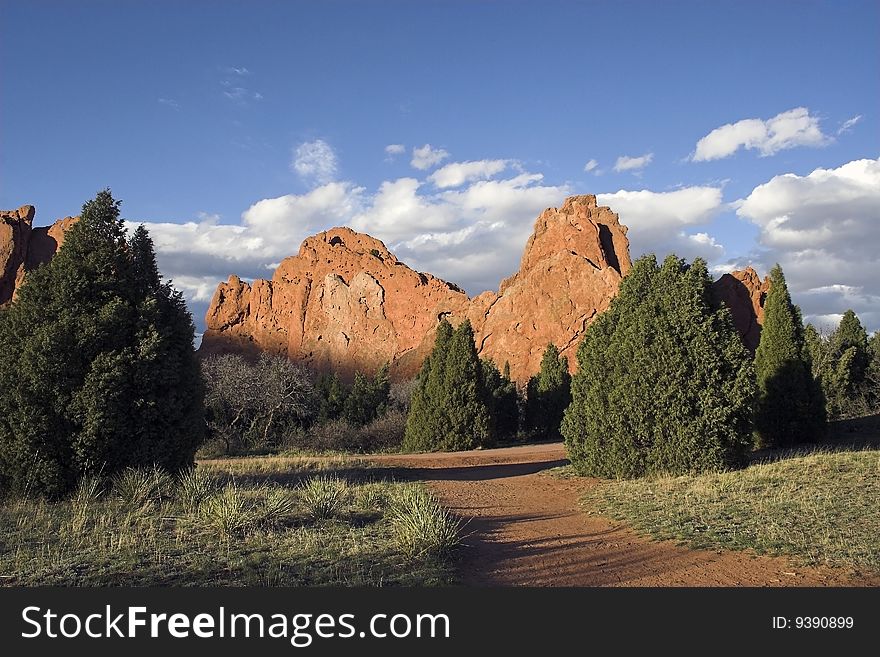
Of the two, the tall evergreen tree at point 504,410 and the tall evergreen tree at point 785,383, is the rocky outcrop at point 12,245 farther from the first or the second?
the tall evergreen tree at point 785,383

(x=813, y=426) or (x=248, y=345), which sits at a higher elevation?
(x=248, y=345)

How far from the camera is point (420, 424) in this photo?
27.7 m

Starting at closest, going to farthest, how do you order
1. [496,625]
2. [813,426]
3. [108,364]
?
[496,625], [108,364], [813,426]

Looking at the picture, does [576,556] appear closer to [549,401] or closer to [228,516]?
[228,516]

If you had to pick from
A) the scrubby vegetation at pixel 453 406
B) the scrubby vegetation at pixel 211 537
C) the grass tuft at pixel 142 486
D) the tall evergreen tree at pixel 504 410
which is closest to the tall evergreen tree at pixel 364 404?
the tall evergreen tree at pixel 504 410

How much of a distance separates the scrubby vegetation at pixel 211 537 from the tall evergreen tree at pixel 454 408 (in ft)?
55.6

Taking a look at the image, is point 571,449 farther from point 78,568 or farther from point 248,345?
point 248,345

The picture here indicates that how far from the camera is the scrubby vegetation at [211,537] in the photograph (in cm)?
591

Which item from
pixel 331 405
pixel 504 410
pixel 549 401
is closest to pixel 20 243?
pixel 331 405

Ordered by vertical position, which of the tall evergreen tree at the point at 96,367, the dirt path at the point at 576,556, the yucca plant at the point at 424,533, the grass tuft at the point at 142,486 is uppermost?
the tall evergreen tree at the point at 96,367

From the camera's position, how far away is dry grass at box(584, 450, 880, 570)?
6977 mm

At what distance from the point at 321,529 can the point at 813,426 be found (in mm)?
18281

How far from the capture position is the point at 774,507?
29.4 ft

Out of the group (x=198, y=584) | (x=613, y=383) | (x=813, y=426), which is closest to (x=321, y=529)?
(x=198, y=584)
